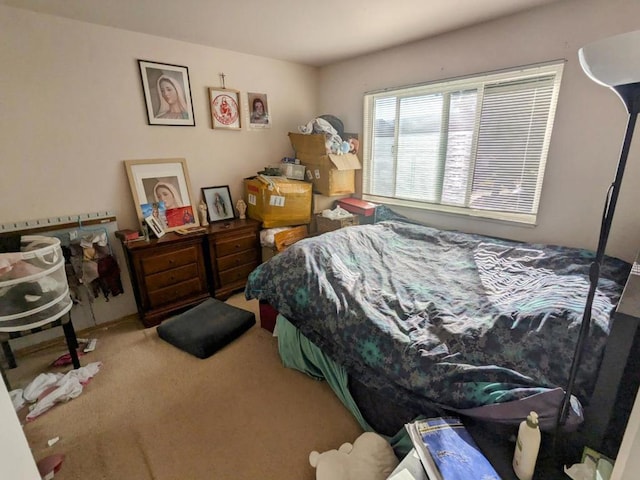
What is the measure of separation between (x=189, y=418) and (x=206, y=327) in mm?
735

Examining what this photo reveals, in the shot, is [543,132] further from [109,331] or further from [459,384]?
[109,331]

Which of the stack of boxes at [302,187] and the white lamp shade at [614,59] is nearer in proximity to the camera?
the white lamp shade at [614,59]

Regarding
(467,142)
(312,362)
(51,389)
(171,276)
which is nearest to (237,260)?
(171,276)

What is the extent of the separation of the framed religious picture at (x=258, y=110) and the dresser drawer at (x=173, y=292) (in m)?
1.80

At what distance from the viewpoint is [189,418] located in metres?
1.68

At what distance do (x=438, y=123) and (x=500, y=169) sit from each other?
2.38 feet

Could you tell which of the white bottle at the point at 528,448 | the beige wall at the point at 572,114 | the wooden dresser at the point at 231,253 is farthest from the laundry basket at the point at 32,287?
the beige wall at the point at 572,114

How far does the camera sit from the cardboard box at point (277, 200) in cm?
302

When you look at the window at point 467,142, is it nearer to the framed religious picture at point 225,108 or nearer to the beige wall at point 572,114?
the beige wall at point 572,114

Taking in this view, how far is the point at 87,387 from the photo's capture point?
190cm

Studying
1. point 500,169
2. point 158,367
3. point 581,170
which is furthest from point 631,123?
A: point 158,367

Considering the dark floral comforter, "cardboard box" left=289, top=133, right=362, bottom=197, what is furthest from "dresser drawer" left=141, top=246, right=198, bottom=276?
"cardboard box" left=289, top=133, right=362, bottom=197

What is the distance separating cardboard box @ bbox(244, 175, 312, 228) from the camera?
3.02m

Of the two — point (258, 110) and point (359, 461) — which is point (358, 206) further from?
point (359, 461)
